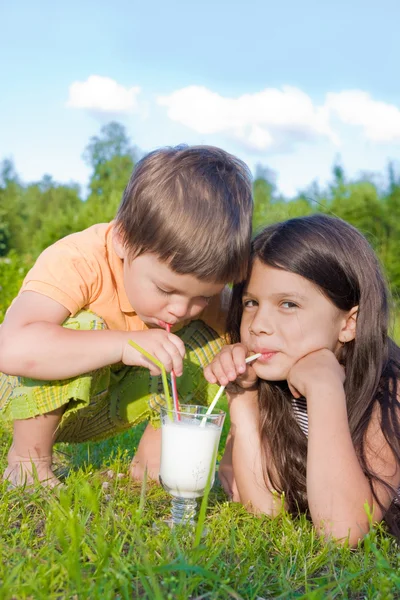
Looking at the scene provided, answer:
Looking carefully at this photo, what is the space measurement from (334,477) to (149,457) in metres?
0.99

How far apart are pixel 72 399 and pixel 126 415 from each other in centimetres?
44

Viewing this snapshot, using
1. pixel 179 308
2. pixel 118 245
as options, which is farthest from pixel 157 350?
pixel 118 245

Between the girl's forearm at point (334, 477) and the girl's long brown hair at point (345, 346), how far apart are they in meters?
0.25

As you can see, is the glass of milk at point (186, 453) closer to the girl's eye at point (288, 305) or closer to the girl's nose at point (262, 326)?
the girl's nose at point (262, 326)

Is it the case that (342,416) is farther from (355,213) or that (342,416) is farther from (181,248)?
(355,213)

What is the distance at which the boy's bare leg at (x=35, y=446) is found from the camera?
8.24 ft

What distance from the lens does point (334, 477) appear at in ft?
7.28

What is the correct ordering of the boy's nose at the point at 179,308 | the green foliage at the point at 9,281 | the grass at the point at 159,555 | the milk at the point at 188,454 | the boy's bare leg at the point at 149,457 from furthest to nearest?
the green foliage at the point at 9,281
the boy's bare leg at the point at 149,457
the boy's nose at the point at 179,308
the milk at the point at 188,454
the grass at the point at 159,555

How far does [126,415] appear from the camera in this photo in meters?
2.94

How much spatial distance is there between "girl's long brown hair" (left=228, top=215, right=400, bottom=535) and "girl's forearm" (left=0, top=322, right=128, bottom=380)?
26.0 inches

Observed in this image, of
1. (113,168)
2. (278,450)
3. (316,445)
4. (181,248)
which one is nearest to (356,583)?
(316,445)

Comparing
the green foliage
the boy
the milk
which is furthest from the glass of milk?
the green foliage

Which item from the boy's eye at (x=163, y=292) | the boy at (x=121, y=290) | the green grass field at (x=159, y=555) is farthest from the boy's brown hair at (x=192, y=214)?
the green grass field at (x=159, y=555)

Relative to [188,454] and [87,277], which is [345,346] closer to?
[188,454]
